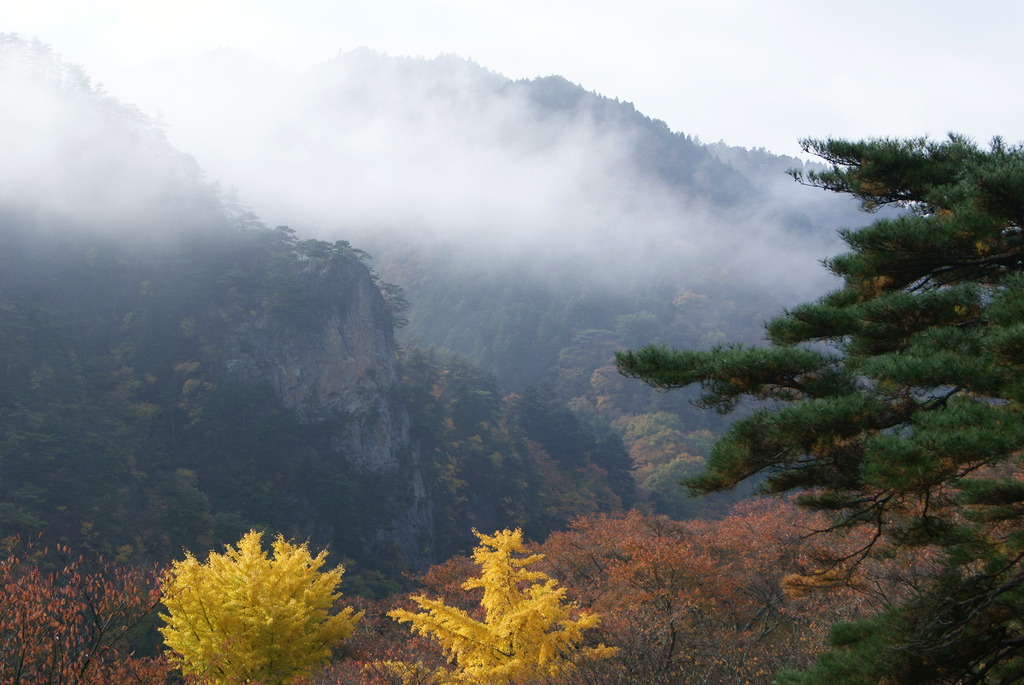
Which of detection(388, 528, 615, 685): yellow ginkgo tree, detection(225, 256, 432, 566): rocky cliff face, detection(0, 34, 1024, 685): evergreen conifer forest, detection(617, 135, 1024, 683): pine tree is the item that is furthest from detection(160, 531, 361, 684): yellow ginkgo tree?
detection(225, 256, 432, 566): rocky cliff face

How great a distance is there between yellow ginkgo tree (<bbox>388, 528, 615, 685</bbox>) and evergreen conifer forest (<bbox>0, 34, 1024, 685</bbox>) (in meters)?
0.06

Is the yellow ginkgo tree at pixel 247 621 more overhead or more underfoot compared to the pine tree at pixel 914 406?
more underfoot

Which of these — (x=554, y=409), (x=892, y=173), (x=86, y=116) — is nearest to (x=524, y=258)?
(x=554, y=409)

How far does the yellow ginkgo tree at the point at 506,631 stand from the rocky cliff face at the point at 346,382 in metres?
Result: 25.9

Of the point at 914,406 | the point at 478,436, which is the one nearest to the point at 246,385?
the point at 478,436

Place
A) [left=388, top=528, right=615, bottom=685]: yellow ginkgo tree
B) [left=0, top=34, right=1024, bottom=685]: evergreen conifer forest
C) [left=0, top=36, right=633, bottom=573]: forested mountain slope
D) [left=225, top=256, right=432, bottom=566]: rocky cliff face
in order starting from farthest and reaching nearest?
[left=225, top=256, right=432, bottom=566]: rocky cliff face < [left=0, top=36, right=633, bottom=573]: forested mountain slope < [left=388, top=528, right=615, bottom=685]: yellow ginkgo tree < [left=0, top=34, right=1024, bottom=685]: evergreen conifer forest

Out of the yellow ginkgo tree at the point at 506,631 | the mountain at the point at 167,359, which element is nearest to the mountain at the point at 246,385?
the mountain at the point at 167,359

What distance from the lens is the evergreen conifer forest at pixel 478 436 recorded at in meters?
4.61

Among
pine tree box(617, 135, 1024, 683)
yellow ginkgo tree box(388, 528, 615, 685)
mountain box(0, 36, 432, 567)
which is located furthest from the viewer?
mountain box(0, 36, 432, 567)

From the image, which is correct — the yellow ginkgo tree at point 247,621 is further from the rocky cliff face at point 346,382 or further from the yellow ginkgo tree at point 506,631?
the rocky cliff face at point 346,382

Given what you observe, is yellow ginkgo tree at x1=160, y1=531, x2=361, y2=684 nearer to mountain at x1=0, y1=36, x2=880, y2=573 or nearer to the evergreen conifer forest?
the evergreen conifer forest

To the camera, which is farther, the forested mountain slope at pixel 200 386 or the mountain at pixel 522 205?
the mountain at pixel 522 205

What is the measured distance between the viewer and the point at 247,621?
10.9 meters

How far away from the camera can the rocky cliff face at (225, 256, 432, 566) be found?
35.7 meters
